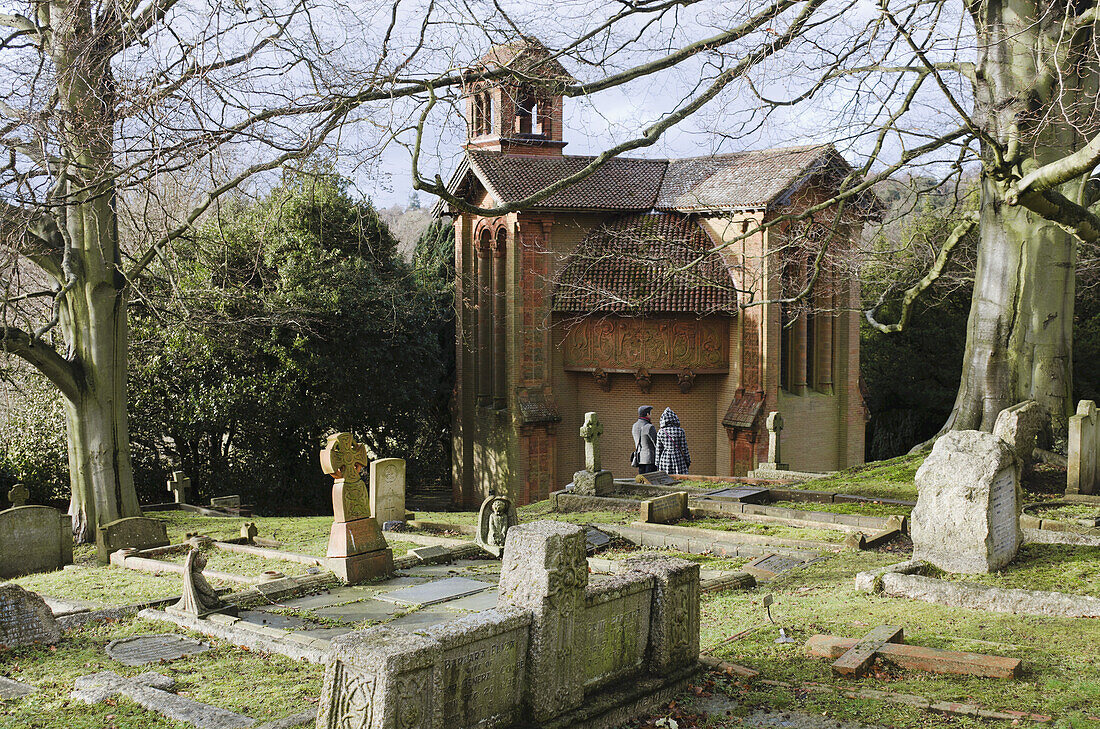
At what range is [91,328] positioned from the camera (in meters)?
16.2

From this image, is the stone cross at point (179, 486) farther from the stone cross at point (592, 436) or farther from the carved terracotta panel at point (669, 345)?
the carved terracotta panel at point (669, 345)

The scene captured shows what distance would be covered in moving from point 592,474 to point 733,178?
13.9m

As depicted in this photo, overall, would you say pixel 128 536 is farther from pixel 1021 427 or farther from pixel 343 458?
pixel 1021 427

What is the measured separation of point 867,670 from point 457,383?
2471 centimetres

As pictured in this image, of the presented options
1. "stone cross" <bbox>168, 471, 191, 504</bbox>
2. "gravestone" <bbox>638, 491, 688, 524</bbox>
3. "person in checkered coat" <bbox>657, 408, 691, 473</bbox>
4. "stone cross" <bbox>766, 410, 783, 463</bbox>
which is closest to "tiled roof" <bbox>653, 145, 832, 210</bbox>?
"stone cross" <bbox>766, 410, 783, 463</bbox>

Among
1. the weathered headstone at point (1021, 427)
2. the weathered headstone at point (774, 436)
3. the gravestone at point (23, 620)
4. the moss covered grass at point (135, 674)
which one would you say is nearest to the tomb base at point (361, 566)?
the moss covered grass at point (135, 674)

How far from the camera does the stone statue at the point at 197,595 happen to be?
961 cm

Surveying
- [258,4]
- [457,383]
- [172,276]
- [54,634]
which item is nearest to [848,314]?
[457,383]

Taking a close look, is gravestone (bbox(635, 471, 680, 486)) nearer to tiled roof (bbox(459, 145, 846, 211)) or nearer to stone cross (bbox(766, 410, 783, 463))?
stone cross (bbox(766, 410, 783, 463))

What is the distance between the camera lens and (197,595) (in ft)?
31.6

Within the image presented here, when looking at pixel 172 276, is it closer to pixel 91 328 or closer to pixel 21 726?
pixel 91 328

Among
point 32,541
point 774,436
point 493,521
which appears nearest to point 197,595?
point 493,521

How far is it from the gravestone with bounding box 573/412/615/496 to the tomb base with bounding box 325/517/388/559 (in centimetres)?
608

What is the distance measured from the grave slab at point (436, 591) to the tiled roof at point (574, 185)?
18.2 meters
